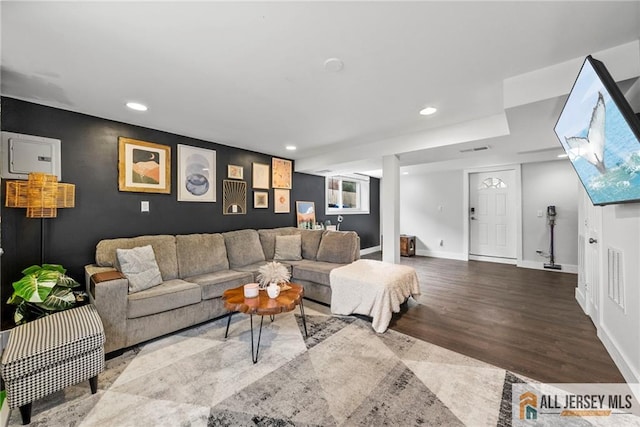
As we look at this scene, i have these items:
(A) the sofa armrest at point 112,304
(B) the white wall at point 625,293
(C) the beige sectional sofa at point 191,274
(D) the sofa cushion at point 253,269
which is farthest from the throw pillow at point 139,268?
(B) the white wall at point 625,293

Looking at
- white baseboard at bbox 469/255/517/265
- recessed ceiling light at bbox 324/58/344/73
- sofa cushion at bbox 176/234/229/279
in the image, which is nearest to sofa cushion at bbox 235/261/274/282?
sofa cushion at bbox 176/234/229/279

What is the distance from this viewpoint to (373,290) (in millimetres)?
2672

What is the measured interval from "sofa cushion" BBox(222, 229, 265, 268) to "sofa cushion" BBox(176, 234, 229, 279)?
9 cm

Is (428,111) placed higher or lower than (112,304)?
higher

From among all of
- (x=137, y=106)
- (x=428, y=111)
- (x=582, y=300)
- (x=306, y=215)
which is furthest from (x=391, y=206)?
(x=137, y=106)

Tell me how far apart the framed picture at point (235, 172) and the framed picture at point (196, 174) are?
24 cm

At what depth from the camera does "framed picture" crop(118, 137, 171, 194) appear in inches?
115

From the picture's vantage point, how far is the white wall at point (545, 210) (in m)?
4.71

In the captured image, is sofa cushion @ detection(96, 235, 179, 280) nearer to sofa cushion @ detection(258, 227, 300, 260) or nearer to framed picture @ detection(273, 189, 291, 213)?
sofa cushion @ detection(258, 227, 300, 260)

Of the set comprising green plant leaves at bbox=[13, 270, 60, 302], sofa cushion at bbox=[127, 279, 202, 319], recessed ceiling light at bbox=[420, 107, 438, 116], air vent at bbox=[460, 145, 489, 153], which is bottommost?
sofa cushion at bbox=[127, 279, 202, 319]

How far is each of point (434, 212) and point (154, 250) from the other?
606cm

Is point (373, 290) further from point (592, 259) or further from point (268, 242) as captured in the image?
point (592, 259)

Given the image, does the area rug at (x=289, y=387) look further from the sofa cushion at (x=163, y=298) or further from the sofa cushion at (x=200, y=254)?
the sofa cushion at (x=200, y=254)

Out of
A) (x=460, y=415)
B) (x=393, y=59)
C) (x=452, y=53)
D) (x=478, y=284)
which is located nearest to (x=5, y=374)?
(x=460, y=415)
